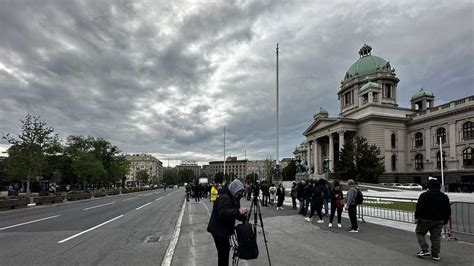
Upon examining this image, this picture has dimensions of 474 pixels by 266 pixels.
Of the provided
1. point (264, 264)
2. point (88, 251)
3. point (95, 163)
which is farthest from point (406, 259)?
point (95, 163)

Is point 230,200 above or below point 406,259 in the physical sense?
above

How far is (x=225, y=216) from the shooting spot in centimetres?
442

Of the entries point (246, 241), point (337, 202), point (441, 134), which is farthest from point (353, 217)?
point (441, 134)

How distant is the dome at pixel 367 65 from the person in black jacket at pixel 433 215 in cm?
8720

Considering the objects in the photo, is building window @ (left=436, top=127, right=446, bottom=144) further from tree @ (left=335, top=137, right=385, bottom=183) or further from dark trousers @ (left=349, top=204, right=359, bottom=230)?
dark trousers @ (left=349, top=204, right=359, bottom=230)

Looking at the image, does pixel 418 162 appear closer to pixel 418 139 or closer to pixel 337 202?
pixel 418 139

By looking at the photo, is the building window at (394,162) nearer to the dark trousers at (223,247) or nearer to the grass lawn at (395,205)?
the grass lawn at (395,205)

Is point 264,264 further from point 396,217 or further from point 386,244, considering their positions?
point 396,217

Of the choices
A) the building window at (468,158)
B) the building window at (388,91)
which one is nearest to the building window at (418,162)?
the building window at (468,158)

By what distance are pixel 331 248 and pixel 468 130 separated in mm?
65676

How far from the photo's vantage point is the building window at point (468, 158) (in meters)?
58.0

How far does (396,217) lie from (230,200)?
507 inches

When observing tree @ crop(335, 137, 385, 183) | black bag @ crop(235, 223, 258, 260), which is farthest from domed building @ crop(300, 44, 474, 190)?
black bag @ crop(235, 223, 258, 260)

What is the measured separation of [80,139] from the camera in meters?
63.3
